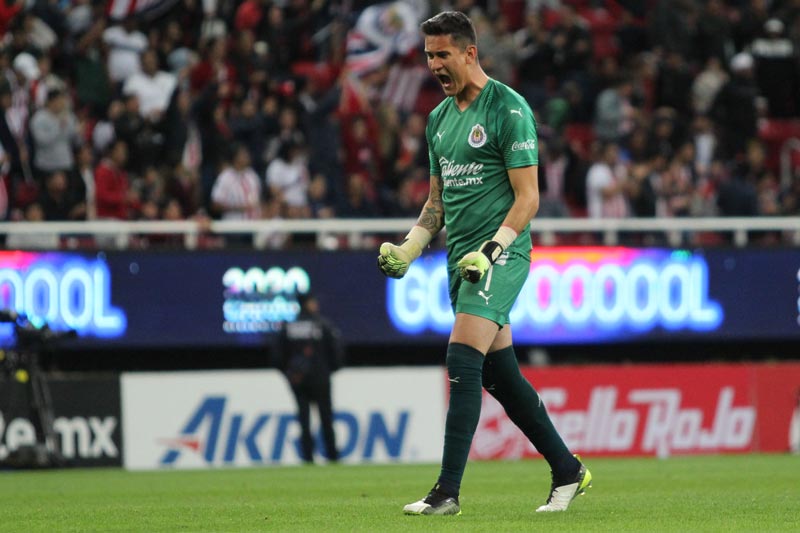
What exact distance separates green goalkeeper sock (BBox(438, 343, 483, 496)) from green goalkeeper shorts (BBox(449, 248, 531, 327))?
0.63 ft

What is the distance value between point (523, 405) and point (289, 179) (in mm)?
11340

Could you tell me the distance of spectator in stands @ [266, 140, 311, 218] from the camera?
18.8 metres

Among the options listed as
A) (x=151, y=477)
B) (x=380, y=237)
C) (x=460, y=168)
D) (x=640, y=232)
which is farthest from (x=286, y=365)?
(x=460, y=168)

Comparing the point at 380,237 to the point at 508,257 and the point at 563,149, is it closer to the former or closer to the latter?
the point at 563,149

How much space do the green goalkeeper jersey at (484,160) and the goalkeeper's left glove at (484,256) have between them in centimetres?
20

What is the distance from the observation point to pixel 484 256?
743cm

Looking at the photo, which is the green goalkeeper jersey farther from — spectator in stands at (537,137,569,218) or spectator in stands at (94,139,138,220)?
spectator in stands at (537,137,569,218)

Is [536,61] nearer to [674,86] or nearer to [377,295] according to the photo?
[674,86]

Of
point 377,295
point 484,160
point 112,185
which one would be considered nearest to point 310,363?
point 377,295

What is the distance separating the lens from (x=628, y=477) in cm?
1268

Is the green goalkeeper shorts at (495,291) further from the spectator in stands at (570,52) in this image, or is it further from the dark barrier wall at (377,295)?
the spectator in stands at (570,52)

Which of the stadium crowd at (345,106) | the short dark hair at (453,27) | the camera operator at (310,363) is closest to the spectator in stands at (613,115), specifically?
the stadium crowd at (345,106)

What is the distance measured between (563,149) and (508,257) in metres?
12.6

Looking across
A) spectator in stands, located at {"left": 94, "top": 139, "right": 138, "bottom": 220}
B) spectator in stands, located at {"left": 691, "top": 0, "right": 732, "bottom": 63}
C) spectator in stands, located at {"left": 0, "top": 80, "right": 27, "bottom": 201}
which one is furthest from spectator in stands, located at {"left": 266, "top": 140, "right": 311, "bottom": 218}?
spectator in stands, located at {"left": 691, "top": 0, "right": 732, "bottom": 63}
